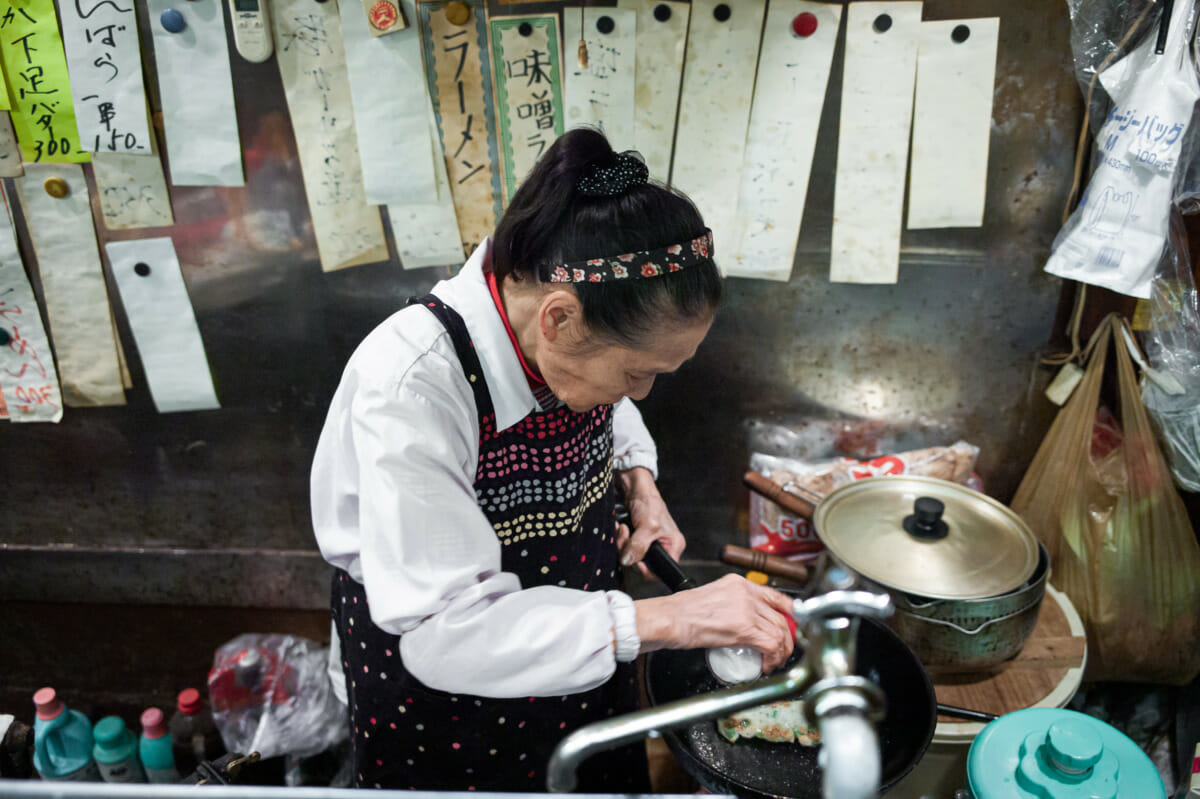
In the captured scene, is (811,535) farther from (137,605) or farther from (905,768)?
(137,605)

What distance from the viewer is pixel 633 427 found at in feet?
7.08

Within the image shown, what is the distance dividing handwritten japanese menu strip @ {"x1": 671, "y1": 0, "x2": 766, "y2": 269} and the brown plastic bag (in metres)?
1.19

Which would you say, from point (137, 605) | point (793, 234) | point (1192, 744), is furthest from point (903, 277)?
point (137, 605)

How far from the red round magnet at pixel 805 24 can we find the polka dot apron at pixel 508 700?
118cm

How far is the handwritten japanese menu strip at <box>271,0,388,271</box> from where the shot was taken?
2.04 meters

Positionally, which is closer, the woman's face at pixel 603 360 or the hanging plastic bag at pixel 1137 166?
the woman's face at pixel 603 360

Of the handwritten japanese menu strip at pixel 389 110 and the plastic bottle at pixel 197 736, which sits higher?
the handwritten japanese menu strip at pixel 389 110

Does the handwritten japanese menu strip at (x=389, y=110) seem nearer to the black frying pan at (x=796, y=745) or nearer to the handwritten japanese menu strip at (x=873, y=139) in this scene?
the handwritten japanese menu strip at (x=873, y=139)

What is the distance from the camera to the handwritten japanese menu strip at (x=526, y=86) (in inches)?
79.2

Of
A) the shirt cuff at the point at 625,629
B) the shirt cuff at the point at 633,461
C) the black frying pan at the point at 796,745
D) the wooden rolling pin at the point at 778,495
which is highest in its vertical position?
the shirt cuff at the point at 625,629

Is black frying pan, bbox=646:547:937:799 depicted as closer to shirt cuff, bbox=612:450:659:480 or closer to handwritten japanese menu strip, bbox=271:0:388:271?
shirt cuff, bbox=612:450:659:480

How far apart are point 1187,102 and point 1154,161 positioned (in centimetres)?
14

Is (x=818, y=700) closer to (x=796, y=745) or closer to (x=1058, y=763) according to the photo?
(x=1058, y=763)

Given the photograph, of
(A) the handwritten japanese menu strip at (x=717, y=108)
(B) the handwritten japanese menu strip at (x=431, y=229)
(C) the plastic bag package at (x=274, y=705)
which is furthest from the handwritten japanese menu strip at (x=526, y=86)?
(C) the plastic bag package at (x=274, y=705)
